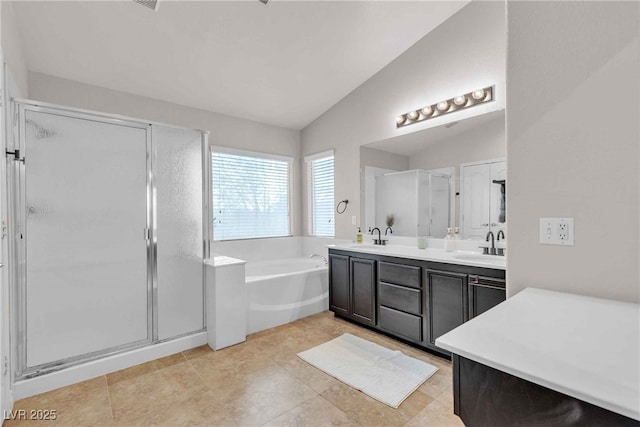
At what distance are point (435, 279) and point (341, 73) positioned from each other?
2483mm

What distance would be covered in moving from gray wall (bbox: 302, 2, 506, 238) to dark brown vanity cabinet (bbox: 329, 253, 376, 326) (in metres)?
0.71

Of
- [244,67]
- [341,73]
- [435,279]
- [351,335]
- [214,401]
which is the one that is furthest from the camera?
Answer: [341,73]

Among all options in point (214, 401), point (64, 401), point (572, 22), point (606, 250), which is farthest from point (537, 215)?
point (64, 401)

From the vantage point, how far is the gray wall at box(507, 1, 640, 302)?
108 centimetres

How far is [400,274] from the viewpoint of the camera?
2777mm

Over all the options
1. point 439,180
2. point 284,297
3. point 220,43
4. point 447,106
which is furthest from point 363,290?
point 220,43

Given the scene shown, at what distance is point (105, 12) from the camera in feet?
7.70

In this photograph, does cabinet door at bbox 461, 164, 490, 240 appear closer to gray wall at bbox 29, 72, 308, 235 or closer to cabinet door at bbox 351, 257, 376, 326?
cabinet door at bbox 351, 257, 376, 326

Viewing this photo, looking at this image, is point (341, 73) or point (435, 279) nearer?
point (435, 279)

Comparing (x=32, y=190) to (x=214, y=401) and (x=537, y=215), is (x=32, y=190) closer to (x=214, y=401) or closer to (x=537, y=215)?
(x=214, y=401)

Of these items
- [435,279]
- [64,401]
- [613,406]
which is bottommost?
[64,401]

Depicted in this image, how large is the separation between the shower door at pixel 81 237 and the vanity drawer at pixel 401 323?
6.74 feet

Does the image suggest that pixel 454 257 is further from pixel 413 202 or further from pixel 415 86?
pixel 415 86

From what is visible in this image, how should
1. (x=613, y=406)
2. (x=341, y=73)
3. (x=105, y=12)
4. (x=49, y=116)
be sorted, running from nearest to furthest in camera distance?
(x=613, y=406), (x=49, y=116), (x=105, y=12), (x=341, y=73)
